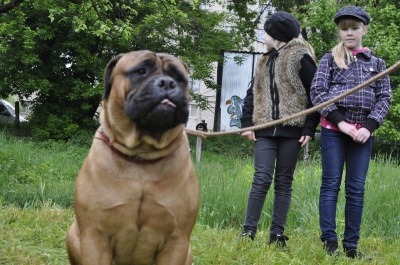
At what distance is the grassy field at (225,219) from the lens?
4043 millimetres

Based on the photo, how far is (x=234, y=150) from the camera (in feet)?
56.9

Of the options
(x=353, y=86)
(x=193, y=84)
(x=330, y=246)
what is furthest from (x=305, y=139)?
(x=193, y=84)

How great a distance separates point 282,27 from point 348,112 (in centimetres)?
87

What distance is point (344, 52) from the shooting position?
432 centimetres

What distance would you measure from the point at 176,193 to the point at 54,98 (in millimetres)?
14302

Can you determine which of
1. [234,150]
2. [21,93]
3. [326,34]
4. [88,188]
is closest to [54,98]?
[21,93]

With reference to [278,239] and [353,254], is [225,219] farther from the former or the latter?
[353,254]

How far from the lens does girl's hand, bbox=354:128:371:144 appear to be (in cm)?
407

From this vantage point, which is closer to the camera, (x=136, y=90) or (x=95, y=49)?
(x=136, y=90)

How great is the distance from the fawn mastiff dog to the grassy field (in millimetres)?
1145

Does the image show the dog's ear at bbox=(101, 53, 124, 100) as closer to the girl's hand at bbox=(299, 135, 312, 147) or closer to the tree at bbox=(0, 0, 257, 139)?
the girl's hand at bbox=(299, 135, 312, 147)

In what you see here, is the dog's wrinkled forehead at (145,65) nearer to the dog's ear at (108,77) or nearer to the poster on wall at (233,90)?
the dog's ear at (108,77)

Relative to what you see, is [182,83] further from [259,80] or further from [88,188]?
[259,80]

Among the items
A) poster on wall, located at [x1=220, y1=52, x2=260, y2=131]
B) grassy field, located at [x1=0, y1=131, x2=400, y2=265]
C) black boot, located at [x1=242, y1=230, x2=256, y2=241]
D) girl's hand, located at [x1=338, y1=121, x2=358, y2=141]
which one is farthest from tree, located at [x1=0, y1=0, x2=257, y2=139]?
girl's hand, located at [x1=338, y1=121, x2=358, y2=141]
